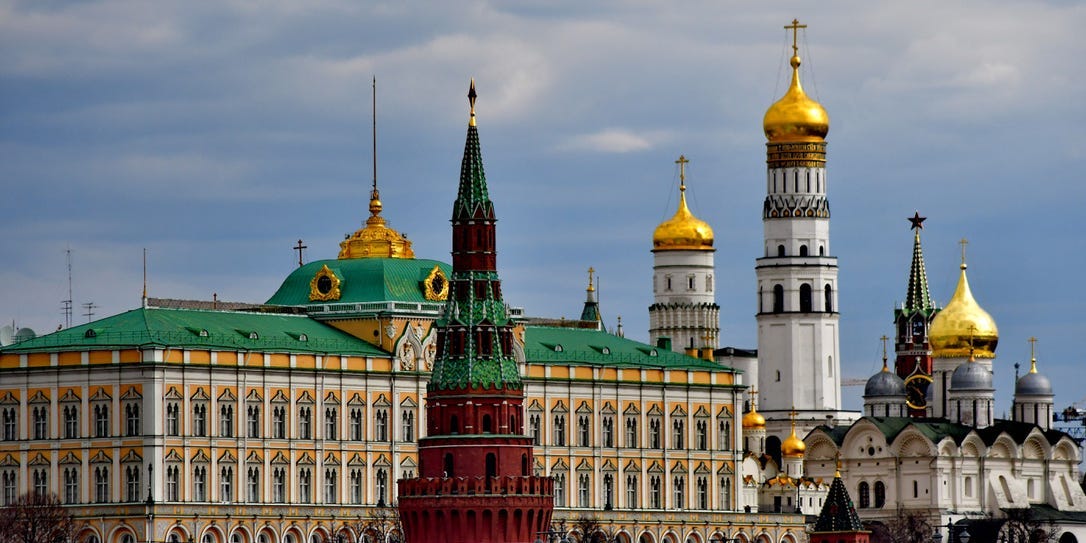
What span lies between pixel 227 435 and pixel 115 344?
8181 millimetres

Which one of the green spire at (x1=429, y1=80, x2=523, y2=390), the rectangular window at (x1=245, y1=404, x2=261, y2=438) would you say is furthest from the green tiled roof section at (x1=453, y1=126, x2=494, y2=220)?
the rectangular window at (x1=245, y1=404, x2=261, y2=438)

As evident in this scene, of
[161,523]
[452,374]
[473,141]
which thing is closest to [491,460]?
[452,374]

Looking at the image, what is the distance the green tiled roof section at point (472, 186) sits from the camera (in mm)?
171500

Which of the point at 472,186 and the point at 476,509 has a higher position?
the point at 472,186

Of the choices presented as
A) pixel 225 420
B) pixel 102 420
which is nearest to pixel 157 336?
pixel 102 420

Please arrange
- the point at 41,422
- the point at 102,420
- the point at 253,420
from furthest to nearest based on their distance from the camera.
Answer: the point at 253,420, the point at 41,422, the point at 102,420

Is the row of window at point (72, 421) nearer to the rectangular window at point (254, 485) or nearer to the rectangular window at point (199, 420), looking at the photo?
the rectangular window at point (199, 420)

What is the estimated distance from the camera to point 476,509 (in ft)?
541

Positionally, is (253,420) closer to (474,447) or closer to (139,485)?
(139,485)

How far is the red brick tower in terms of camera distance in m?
165

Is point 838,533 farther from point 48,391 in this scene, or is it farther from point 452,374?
point 48,391

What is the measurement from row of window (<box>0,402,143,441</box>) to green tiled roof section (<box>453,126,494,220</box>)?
2878cm

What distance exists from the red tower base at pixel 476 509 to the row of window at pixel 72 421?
29.8 meters

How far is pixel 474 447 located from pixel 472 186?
46.5 ft
